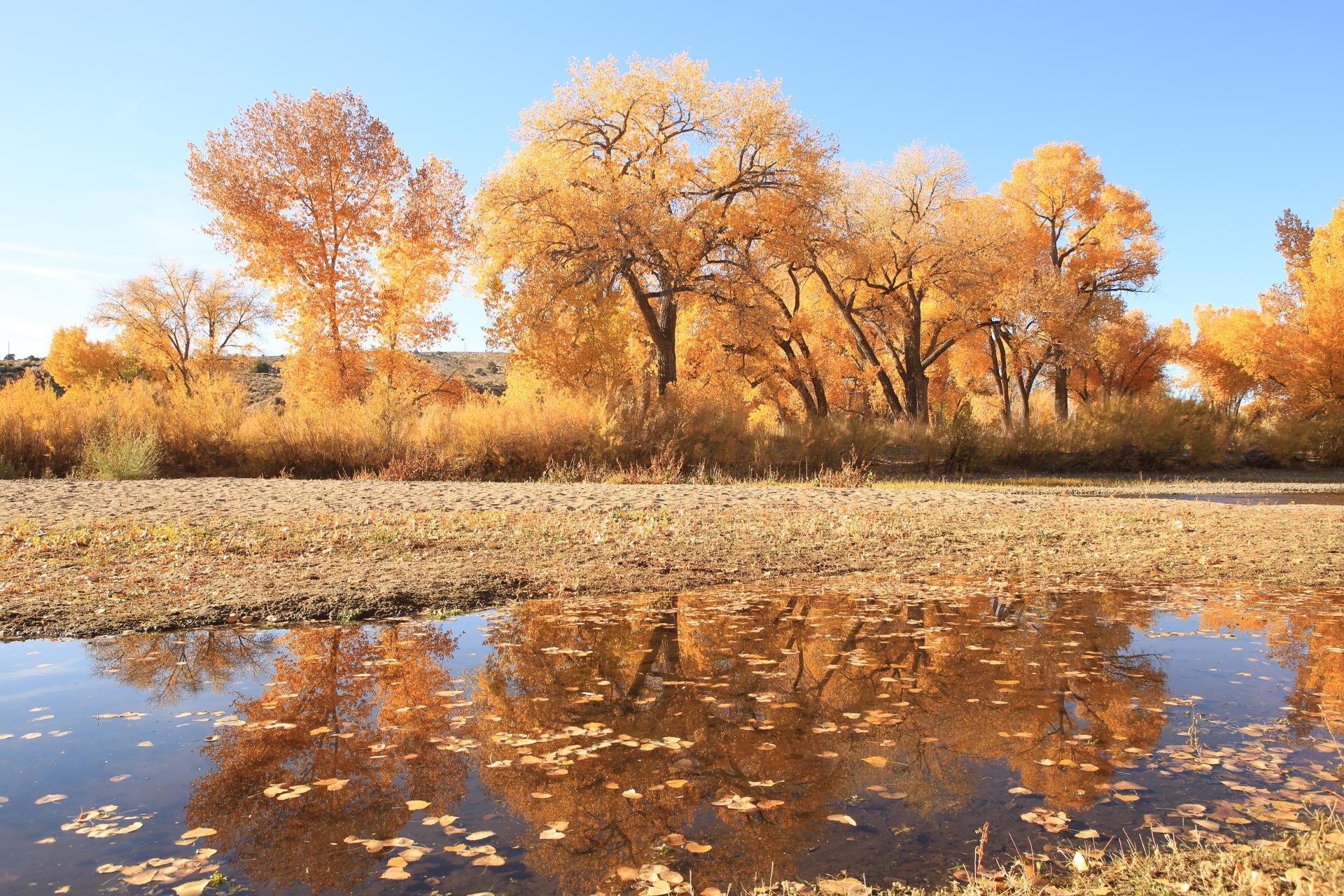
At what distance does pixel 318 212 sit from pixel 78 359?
127ft

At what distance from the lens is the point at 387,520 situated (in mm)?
11016

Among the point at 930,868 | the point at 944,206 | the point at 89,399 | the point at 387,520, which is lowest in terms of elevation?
A: the point at 930,868

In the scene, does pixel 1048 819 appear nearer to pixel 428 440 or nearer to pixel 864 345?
pixel 428 440

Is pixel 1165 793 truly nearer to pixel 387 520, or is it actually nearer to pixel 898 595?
pixel 898 595

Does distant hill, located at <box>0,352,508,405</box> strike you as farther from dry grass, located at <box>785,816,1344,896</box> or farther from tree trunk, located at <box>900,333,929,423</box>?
dry grass, located at <box>785,816,1344,896</box>

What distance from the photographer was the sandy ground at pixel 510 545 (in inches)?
295

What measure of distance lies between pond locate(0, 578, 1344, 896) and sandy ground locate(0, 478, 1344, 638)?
1003mm

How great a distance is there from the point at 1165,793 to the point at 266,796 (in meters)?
3.78

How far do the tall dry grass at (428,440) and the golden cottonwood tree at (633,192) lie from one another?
4133 mm

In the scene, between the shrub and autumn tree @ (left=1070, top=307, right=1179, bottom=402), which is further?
autumn tree @ (left=1070, top=307, right=1179, bottom=402)

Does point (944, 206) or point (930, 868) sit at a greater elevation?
point (944, 206)

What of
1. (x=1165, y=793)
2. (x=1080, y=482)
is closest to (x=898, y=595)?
(x=1165, y=793)

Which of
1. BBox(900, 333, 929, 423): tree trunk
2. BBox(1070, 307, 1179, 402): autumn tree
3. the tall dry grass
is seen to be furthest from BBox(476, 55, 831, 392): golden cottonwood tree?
BBox(1070, 307, 1179, 402): autumn tree

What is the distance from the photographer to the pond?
3150 millimetres
